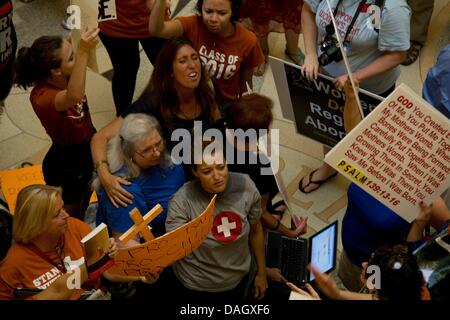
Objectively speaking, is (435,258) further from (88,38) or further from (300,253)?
(88,38)

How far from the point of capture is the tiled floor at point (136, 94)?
4430 mm

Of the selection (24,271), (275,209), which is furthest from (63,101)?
(275,209)

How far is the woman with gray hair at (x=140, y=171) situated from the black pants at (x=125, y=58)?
47.4 inches

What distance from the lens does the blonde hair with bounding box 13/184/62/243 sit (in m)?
2.78

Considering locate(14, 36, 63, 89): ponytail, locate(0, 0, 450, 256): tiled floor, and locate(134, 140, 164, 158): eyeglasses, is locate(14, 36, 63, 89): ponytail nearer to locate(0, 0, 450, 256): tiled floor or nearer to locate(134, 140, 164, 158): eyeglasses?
locate(134, 140, 164, 158): eyeglasses

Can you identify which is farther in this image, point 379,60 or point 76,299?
point 379,60

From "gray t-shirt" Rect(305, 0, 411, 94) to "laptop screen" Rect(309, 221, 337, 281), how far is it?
98 centimetres

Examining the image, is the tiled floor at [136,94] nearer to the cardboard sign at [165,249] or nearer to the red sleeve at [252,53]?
Result: the red sleeve at [252,53]

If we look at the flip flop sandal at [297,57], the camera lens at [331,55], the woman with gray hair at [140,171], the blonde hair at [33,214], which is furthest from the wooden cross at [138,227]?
the flip flop sandal at [297,57]

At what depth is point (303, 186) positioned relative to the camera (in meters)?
4.47

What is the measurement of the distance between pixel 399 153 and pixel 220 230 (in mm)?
882
